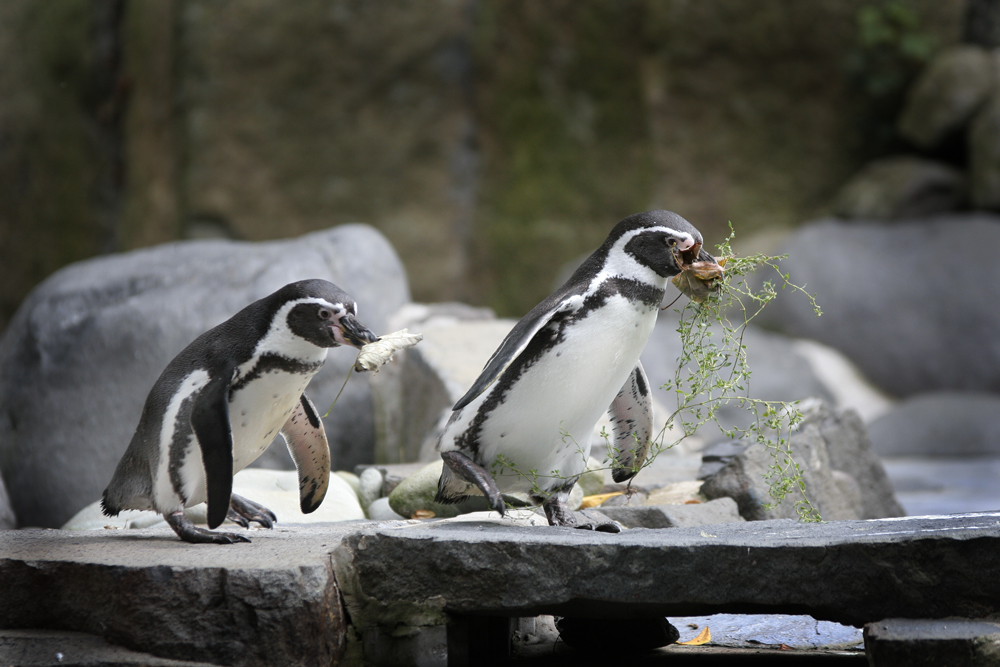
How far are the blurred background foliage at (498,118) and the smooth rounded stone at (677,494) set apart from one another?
491 cm

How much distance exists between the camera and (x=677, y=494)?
11.3 ft

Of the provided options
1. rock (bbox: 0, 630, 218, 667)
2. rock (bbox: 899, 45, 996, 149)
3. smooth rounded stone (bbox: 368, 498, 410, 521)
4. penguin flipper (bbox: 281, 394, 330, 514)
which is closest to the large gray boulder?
smooth rounded stone (bbox: 368, 498, 410, 521)

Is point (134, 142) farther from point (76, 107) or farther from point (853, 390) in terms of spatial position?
point (853, 390)

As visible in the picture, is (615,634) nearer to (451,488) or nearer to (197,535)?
(451,488)

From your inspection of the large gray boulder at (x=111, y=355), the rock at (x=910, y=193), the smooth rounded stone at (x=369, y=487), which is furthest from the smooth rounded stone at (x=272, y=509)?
the rock at (x=910, y=193)

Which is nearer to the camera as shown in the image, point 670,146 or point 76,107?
point 670,146

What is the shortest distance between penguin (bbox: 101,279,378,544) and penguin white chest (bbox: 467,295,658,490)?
426 mm

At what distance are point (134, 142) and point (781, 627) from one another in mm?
7869

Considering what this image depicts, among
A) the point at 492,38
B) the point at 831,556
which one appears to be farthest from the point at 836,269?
the point at 831,556

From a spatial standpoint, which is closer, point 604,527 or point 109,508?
point 604,527

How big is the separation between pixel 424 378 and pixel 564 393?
2495mm

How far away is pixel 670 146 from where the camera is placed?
328 inches

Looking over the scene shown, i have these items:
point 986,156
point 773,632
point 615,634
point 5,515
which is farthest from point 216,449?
point 986,156

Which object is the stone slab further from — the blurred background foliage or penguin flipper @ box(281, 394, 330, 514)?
the blurred background foliage
